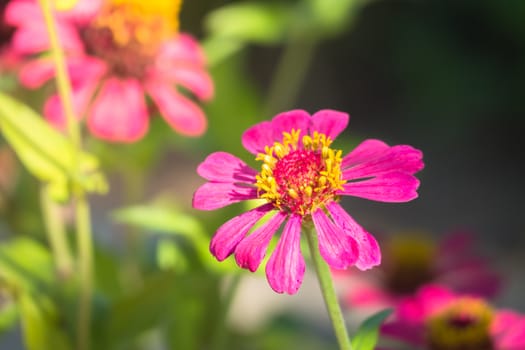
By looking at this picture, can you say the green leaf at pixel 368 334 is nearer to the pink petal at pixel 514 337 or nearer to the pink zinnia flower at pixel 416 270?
the pink petal at pixel 514 337

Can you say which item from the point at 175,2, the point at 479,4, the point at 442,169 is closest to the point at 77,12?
the point at 175,2

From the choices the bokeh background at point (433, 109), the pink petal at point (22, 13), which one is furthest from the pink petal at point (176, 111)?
the bokeh background at point (433, 109)

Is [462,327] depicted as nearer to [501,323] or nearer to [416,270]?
[501,323]

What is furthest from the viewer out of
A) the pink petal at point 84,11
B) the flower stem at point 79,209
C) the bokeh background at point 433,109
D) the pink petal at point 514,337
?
the bokeh background at point 433,109

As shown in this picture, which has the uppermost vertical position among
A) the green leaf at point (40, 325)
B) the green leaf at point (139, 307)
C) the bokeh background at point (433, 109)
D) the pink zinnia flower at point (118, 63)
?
the bokeh background at point (433, 109)

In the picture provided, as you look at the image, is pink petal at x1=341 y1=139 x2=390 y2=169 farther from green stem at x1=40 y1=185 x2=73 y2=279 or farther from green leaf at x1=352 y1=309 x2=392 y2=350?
green stem at x1=40 y1=185 x2=73 y2=279

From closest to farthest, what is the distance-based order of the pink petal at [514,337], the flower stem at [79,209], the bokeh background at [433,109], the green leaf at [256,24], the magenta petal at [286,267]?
the magenta petal at [286,267] < the flower stem at [79,209] < the pink petal at [514,337] < the green leaf at [256,24] < the bokeh background at [433,109]
